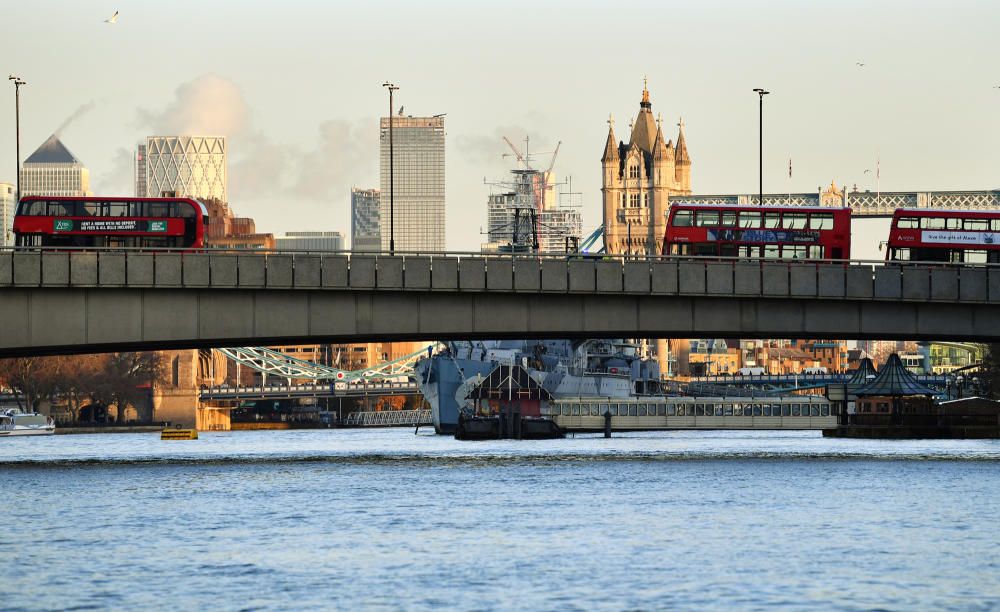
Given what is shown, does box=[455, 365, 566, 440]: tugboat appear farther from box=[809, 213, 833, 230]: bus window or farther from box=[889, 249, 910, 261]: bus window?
box=[889, 249, 910, 261]: bus window

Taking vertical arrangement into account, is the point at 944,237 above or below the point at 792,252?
above

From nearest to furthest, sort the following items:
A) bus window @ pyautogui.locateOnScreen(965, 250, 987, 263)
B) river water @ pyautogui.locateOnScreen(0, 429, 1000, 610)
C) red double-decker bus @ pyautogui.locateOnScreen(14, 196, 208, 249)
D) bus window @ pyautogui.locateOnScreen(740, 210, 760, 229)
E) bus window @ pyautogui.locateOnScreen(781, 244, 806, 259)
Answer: river water @ pyautogui.locateOnScreen(0, 429, 1000, 610), bus window @ pyautogui.locateOnScreen(965, 250, 987, 263), red double-decker bus @ pyautogui.locateOnScreen(14, 196, 208, 249), bus window @ pyautogui.locateOnScreen(781, 244, 806, 259), bus window @ pyautogui.locateOnScreen(740, 210, 760, 229)

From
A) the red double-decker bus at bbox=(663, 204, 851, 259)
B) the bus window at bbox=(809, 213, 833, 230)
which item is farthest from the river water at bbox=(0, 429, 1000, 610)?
the bus window at bbox=(809, 213, 833, 230)

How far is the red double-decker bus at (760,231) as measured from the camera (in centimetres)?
9438

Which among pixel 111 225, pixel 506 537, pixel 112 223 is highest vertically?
pixel 112 223

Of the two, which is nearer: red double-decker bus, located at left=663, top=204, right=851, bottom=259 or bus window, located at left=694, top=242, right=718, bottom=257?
red double-decker bus, located at left=663, top=204, right=851, bottom=259

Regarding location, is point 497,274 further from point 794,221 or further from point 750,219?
point 794,221

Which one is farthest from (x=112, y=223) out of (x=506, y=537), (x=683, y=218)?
(x=506, y=537)

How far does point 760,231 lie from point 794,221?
1837 mm

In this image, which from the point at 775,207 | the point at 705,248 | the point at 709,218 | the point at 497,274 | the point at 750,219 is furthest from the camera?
the point at 705,248

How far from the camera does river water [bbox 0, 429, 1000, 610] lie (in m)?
43.7

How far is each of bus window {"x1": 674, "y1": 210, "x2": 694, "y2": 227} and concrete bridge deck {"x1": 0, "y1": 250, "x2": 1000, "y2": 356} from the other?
1201 cm

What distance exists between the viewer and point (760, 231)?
9550cm

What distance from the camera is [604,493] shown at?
7169cm
